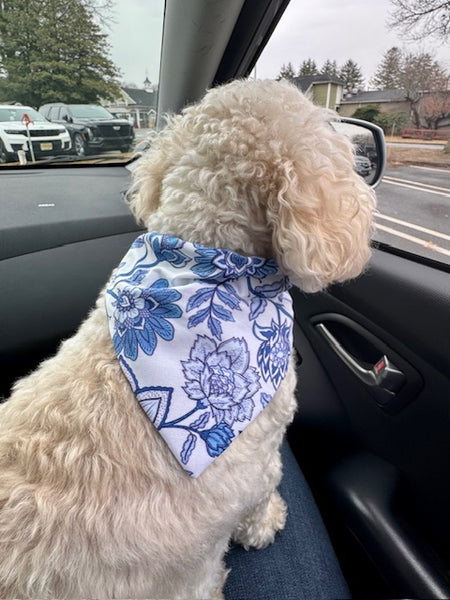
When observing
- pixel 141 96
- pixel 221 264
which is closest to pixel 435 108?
pixel 221 264

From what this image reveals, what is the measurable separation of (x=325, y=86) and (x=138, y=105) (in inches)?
53.6

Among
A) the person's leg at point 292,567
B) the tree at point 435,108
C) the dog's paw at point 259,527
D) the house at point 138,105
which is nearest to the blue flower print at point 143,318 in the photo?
the dog's paw at point 259,527

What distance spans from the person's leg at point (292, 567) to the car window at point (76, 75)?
176 centimetres

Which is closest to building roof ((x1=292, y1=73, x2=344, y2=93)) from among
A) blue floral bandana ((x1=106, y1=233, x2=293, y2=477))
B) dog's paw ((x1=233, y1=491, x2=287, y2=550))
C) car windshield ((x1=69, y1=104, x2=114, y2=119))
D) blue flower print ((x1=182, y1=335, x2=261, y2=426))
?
blue floral bandana ((x1=106, y1=233, x2=293, y2=477))

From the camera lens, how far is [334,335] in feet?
6.14

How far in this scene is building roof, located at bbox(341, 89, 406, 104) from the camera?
1.62 m

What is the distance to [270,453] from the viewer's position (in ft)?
3.89

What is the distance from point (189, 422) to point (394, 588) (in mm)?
927

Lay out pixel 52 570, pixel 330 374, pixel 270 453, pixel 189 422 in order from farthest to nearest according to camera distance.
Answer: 1. pixel 330 374
2. pixel 270 453
3. pixel 189 422
4. pixel 52 570

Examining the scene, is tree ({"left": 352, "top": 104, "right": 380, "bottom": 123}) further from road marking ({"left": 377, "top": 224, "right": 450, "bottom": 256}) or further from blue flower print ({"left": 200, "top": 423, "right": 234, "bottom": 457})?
blue flower print ({"left": 200, "top": 423, "right": 234, "bottom": 457})

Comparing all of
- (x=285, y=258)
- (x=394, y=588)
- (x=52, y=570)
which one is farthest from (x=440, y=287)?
(x=52, y=570)

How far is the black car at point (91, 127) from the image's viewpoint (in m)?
2.41

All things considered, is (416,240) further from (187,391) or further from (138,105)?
(138,105)

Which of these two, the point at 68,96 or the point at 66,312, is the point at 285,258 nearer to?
the point at 66,312
